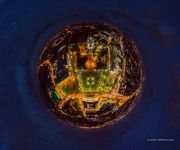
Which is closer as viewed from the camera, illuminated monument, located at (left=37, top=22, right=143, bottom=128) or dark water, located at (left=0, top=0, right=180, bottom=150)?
dark water, located at (left=0, top=0, right=180, bottom=150)

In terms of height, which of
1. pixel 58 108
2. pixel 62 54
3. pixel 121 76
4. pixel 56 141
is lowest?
pixel 56 141

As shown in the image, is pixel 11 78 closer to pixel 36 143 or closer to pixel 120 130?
pixel 36 143

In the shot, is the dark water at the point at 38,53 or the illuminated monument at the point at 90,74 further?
the illuminated monument at the point at 90,74

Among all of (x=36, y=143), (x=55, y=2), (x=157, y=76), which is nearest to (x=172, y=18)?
(x=157, y=76)

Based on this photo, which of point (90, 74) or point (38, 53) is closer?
point (38, 53)
